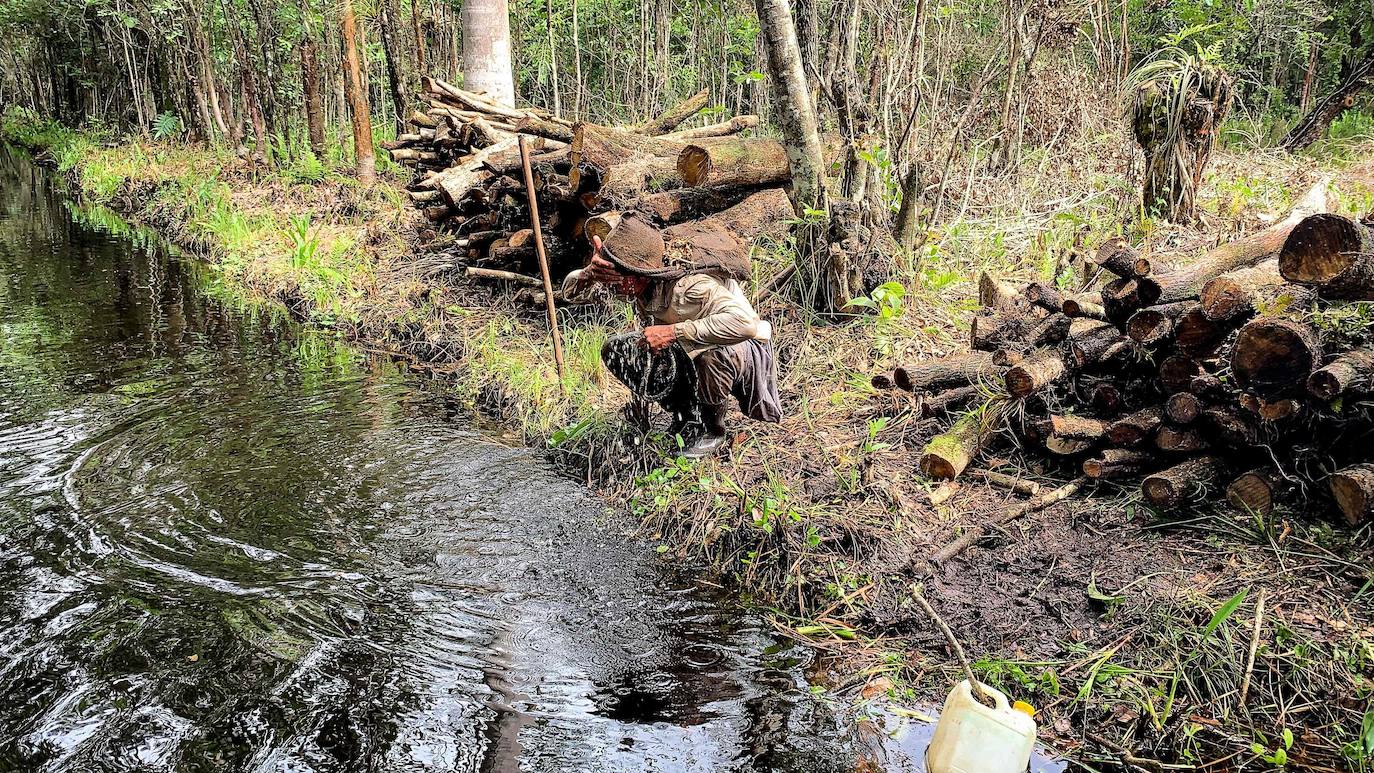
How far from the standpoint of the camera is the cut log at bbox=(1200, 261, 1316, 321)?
3.69 metres

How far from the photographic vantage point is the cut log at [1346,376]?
3.32 m

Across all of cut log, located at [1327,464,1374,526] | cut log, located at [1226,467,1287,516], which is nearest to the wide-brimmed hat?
cut log, located at [1226,467,1287,516]

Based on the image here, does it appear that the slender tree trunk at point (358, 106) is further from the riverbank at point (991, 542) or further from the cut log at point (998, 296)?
the cut log at point (998, 296)

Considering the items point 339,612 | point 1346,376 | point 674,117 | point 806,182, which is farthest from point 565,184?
point 1346,376

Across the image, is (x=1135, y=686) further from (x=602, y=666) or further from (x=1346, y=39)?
(x=1346, y=39)

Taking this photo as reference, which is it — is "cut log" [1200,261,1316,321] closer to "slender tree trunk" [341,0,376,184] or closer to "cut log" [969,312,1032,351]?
"cut log" [969,312,1032,351]

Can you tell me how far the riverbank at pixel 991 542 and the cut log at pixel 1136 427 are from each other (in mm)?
234

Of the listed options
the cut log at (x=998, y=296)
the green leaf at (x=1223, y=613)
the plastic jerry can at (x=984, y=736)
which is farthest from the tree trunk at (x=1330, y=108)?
the plastic jerry can at (x=984, y=736)

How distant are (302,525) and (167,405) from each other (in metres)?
2.54

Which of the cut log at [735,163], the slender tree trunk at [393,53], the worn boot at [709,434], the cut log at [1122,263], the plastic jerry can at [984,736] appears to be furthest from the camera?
the slender tree trunk at [393,53]

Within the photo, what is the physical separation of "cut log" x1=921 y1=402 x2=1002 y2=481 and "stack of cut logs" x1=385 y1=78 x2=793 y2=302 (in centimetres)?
221

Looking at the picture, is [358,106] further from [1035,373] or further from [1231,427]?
[1231,427]

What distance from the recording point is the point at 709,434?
17.1 feet

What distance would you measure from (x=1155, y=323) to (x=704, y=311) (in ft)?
6.89
